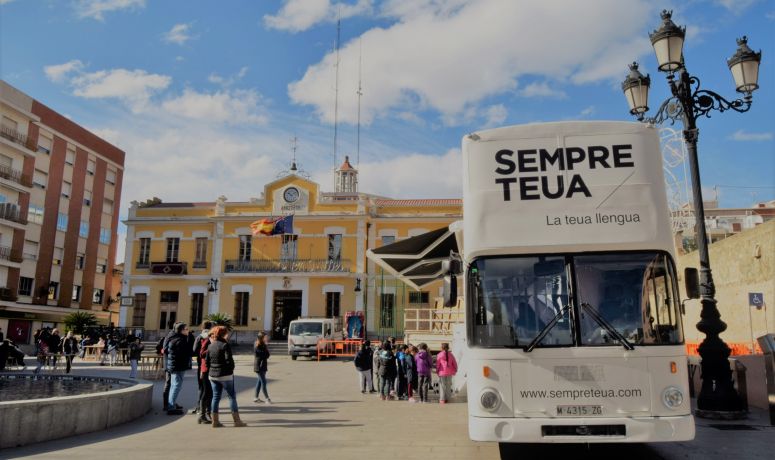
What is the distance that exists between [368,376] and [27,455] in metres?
8.60

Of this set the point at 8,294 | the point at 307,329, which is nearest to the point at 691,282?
the point at 307,329

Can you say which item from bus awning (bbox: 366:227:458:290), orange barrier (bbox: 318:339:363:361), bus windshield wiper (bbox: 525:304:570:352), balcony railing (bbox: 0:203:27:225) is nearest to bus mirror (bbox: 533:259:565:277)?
bus windshield wiper (bbox: 525:304:570:352)

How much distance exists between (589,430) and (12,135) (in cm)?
4000

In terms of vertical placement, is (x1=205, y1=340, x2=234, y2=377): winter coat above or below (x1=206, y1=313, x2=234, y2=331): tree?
below

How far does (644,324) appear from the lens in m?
5.85

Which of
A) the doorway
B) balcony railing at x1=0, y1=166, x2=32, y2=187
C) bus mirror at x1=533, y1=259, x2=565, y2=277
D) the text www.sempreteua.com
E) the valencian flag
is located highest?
balcony railing at x1=0, y1=166, x2=32, y2=187

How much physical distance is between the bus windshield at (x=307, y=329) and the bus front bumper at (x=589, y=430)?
22.5m

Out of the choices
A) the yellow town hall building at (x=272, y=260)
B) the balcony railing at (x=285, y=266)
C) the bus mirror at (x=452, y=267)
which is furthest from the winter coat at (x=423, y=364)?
the balcony railing at (x=285, y=266)

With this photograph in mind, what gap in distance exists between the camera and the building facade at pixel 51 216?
3534cm

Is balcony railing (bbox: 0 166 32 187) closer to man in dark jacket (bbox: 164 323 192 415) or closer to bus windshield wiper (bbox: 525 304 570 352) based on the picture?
man in dark jacket (bbox: 164 323 192 415)

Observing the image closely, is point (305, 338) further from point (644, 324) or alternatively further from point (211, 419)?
point (644, 324)

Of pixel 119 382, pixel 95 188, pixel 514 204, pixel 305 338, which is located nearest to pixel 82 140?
pixel 95 188

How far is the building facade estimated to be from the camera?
35344 millimetres

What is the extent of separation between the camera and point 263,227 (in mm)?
34125
